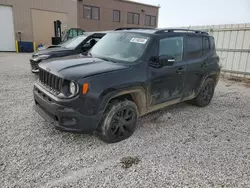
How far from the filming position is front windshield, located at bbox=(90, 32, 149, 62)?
332 centimetres

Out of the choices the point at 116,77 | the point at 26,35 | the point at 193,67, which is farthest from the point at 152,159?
the point at 26,35

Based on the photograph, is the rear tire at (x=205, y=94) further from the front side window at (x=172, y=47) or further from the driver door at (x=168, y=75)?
the front side window at (x=172, y=47)

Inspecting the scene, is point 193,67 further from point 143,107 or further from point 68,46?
point 68,46

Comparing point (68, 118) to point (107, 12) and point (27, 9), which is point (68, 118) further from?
point (107, 12)

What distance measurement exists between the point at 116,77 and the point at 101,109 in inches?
20.4

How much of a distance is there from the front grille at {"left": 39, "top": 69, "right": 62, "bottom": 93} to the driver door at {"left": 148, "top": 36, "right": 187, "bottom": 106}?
1.48m

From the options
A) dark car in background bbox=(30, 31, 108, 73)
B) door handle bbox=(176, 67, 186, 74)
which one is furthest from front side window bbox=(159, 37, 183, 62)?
dark car in background bbox=(30, 31, 108, 73)

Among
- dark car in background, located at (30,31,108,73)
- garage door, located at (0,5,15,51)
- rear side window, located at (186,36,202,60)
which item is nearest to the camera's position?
rear side window, located at (186,36,202,60)

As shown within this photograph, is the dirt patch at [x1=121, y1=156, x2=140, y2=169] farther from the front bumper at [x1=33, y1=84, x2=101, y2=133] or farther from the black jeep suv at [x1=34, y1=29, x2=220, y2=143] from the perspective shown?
the front bumper at [x1=33, y1=84, x2=101, y2=133]

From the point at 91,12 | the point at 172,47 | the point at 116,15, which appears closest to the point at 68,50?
the point at 172,47

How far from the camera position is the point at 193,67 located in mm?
4105

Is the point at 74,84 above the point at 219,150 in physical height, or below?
above

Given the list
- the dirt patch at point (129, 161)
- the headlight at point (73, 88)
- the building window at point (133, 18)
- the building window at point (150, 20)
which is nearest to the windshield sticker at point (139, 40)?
the headlight at point (73, 88)

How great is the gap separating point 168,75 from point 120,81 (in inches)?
44.9
